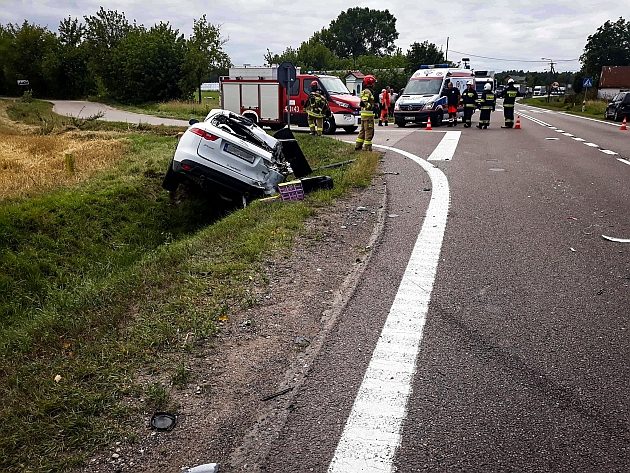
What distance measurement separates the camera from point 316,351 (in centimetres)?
358

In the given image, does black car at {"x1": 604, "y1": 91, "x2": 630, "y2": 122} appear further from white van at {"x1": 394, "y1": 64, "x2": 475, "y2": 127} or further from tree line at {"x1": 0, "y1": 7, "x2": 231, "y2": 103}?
tree line at {"x1": 0, "y1": 7, "x2": 231, "y2": 103}

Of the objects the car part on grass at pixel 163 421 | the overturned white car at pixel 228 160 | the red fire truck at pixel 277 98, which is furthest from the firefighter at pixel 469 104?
the car part on grass at pixel 163 421

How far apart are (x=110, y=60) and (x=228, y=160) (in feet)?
135

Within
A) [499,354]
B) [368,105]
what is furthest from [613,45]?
[499,354]

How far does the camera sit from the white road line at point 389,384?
2627 mm

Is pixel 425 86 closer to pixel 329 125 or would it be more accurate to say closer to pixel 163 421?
pixel 329 125

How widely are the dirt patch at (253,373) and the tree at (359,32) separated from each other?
11736cm

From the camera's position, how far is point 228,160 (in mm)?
8695

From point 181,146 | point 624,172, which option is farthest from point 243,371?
point 624,172

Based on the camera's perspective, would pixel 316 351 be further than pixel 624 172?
No

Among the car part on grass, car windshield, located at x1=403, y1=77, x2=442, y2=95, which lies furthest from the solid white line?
the car part on grass

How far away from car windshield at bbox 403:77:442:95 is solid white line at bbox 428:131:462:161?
5471 mm

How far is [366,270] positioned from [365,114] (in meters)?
8.35

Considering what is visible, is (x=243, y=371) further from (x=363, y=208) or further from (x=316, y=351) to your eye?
(x=363, y=208)
